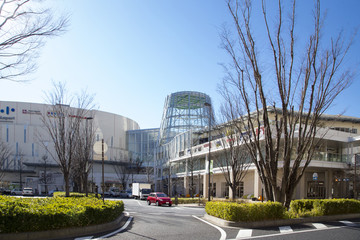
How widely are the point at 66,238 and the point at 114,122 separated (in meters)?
82.1

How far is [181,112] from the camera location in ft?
231

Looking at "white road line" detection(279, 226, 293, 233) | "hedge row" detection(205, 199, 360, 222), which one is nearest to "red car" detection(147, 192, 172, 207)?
"hedge row" detection(205, 199, 360, 222)

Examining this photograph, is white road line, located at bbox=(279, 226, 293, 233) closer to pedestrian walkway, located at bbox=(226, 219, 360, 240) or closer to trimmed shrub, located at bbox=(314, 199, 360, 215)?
pedestrian walkway, located at bbox=(226, 219, 360, 240)

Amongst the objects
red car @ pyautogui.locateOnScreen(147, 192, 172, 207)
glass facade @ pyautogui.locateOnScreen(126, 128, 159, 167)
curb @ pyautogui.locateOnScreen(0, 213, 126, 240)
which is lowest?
red car @ pyautogui.locateOnScreen(147, 192, 172, 207)

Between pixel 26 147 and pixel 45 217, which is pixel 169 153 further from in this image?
pixel 45 217

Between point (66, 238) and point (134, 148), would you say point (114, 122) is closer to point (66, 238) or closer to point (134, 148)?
point (134, 148)

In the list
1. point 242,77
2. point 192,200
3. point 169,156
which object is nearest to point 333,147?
point 192,200

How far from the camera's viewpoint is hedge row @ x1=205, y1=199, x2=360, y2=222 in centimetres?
1366

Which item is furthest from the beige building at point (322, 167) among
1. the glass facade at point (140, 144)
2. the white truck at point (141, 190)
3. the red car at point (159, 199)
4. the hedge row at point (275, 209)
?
the glass facade at point (140, 144)

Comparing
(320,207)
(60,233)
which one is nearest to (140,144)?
(320,207)

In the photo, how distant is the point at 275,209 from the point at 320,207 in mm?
3039

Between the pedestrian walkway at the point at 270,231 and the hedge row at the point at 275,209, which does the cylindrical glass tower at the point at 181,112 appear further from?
the pedestrian walkway at the point at 270,231

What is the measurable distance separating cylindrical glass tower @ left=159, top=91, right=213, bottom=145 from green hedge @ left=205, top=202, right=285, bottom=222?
53.2 metres

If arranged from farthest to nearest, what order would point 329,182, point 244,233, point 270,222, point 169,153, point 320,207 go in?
point 169,153
point 329,182
point 320,207
point 270,222
point 244,233
